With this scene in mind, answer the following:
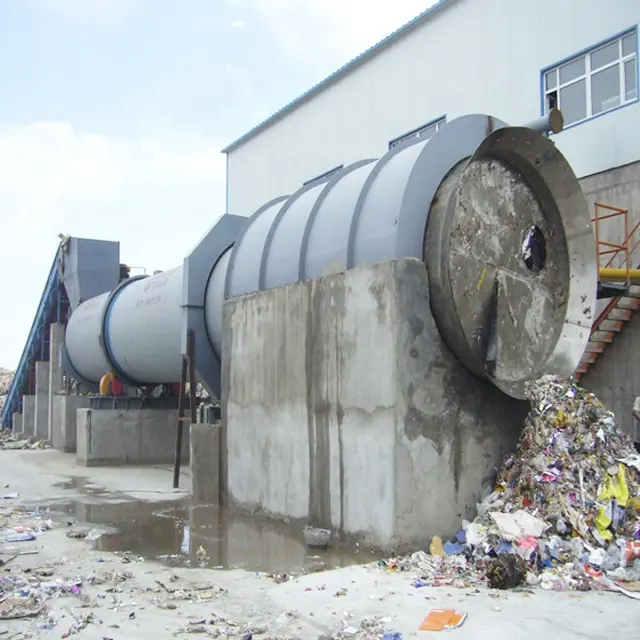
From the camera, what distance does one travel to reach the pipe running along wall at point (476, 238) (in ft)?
20.8

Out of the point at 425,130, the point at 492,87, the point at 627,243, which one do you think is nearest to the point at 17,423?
the point at 425,130

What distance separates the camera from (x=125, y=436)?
43.2ft

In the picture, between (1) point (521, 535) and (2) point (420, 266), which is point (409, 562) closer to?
(1) point (521, 535)

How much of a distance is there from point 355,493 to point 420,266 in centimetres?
206

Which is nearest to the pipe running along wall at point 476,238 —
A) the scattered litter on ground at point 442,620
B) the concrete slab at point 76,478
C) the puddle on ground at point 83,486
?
the scattered litter on ground at point 442,620

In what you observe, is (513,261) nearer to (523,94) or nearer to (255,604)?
(255,604)

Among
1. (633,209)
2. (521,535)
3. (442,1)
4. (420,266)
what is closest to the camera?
(521,535)

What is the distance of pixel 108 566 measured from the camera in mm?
5945

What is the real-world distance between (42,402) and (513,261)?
14.3 m

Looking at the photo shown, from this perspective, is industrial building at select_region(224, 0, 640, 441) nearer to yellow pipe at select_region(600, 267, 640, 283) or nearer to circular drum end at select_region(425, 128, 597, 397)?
yellow pipe at select_region(600, 267, 640, 283)

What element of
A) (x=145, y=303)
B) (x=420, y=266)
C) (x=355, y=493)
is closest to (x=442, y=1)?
(x=145, y=303)

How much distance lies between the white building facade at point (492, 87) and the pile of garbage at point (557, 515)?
620 cm

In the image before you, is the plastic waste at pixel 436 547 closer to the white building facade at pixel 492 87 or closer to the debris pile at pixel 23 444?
the white building facade at pixel 492 87

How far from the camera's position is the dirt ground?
13.8 ft
